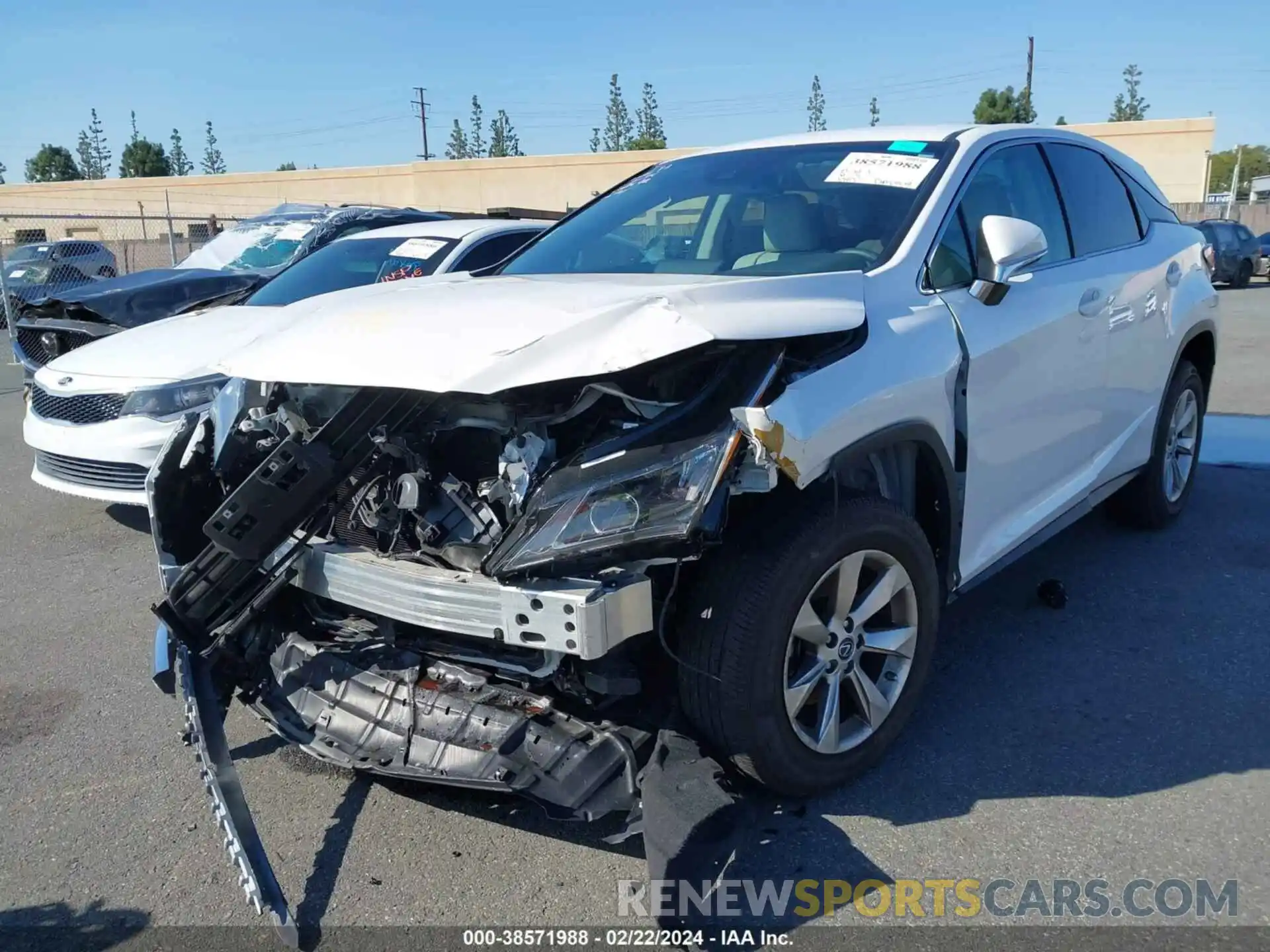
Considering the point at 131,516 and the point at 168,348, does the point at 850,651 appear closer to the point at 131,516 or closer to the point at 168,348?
the point at 168,348

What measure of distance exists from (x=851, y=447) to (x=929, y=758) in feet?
3.79

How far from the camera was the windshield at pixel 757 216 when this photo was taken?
→ 3.47m

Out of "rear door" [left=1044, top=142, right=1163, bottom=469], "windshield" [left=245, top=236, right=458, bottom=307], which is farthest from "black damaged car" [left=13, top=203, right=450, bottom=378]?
"rear door" [left=1044, top=142, right=1163, bottom=469]

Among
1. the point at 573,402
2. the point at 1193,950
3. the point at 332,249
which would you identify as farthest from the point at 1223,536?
the point at 332,249

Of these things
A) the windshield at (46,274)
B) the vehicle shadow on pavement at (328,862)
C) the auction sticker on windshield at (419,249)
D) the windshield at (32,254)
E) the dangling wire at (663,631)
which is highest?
the windshield at (32,254)

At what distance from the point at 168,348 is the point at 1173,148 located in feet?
154

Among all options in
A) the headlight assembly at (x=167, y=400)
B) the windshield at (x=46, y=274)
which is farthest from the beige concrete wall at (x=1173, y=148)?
the headlight assembly at (x=167, y=400)

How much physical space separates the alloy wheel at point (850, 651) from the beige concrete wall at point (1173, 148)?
45539 millimetres

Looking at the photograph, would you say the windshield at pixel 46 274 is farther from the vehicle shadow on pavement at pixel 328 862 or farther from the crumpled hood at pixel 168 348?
the vehicle shadow on pavement at pixel 328 862

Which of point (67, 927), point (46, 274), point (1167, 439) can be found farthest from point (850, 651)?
point (46, 274)

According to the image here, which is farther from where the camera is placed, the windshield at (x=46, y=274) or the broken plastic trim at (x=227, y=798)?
the windshield at (x=46, y=274)

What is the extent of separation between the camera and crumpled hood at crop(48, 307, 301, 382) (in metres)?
5.59

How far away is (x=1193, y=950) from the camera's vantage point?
7.98 ft

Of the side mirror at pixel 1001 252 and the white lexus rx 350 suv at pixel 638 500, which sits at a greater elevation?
the side mirror at pixel 1001 252
